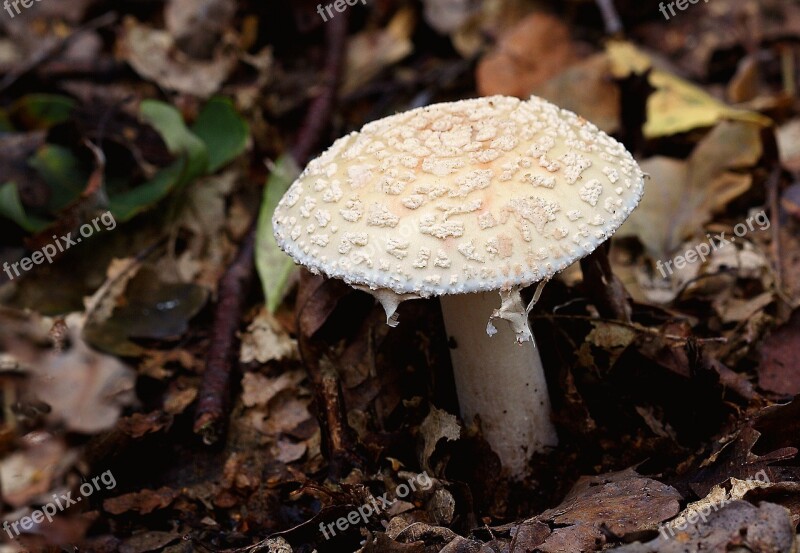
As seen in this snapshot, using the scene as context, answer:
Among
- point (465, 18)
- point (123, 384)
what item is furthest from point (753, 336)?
point (465, 18)

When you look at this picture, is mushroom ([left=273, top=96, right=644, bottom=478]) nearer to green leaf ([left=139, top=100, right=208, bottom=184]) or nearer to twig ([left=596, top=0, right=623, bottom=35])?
green leaf ([left=139, top=100, right=208, bottom=184])

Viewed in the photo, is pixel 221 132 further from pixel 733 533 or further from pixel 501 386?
pixel 733 533

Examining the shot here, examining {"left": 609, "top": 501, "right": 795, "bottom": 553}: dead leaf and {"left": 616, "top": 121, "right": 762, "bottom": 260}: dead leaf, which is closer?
{"left": 609, "top": 501, "right": 795, "bottom": 553}: dead leaf

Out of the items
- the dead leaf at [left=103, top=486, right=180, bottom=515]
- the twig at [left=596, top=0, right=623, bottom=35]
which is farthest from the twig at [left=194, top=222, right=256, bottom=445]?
the twig at [left=596, top=0, right=623, bottom=35]

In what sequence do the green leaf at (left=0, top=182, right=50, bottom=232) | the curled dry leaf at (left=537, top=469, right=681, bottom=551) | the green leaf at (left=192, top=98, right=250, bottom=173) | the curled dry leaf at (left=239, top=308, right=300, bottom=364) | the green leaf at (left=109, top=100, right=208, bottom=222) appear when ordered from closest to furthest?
the curled dry leaf at (left=537, top=469, right=681, bottom=551)
the curled dry leaf at (left=239, top=308, right=300, bottom=364)
the green leaf at (left=0, top=182, right=50, bottom=232)
the green leaf at (left=109, top=100, right=208, bottom=222)
the green leaf at (left=192, top=98, right=250, bottom=173)

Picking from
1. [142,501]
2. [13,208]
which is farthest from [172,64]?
[142,501]

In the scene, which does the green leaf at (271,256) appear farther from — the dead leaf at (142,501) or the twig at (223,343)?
the dead leaf at (142,501)

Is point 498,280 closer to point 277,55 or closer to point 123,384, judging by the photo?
point 123,384
